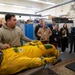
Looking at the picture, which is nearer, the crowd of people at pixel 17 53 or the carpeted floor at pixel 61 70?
the crowd of people at pixel 17 53

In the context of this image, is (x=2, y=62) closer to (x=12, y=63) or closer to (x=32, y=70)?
(x=12, y=63)

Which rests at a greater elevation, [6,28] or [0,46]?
[6,28]

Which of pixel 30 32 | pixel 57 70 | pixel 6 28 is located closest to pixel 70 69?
pixel 57 70

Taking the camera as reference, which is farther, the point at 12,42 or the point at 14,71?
the point at 12,42

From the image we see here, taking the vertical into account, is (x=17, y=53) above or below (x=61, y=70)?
above

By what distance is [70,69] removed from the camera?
1512mm

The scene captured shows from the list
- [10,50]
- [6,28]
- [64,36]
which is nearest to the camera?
[10,50]

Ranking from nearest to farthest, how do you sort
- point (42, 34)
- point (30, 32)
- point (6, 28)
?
A: point (6, 28)
point (42, 34)
point (30, 32)

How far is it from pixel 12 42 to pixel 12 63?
1.92 ft

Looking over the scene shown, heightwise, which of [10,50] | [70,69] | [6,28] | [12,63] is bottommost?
[70,69]

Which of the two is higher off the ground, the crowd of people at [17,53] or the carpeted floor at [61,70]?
the crowd of people at [17,53]

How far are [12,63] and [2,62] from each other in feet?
0.37

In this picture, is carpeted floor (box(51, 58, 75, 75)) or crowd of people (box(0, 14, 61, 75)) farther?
carpeted floor (box(51, 58, 75, 75))

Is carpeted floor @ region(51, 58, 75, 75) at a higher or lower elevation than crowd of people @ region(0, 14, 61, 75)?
lower
